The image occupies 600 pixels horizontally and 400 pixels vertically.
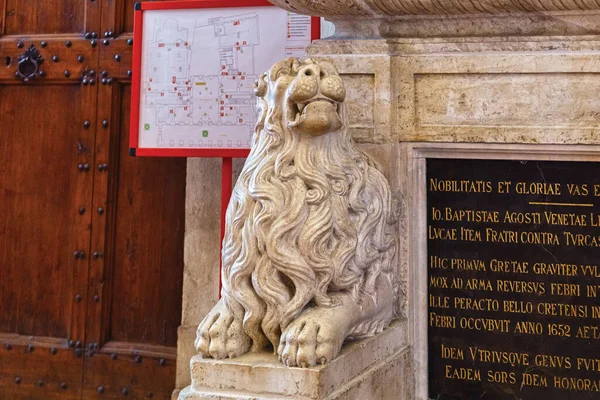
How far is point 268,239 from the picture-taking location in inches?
75.1

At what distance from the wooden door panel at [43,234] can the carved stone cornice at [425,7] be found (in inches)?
57.2

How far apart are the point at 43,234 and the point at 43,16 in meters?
1.01

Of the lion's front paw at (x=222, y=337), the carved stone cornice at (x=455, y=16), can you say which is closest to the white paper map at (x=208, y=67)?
the carved stone cornice at (x=455, y=16)

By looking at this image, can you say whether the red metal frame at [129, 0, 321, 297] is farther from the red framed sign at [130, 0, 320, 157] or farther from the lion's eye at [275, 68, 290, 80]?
the lion's eye at [275, 68, 290, 80]

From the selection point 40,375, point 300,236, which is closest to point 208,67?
point 300,236

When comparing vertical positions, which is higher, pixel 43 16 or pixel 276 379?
pixel 43 16

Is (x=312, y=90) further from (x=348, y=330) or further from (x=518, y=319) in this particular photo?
(x=518, y=319)

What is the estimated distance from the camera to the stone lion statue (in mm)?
1893

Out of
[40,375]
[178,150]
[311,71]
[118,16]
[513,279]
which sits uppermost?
[118,16]

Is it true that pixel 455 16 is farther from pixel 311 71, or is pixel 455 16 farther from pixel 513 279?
pixel 513 279

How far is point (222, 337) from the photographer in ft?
6.14

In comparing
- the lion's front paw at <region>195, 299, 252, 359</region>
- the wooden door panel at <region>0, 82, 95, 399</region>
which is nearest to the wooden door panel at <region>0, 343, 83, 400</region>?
the wooden door panel at <region>0, 82, 95, 399</region>

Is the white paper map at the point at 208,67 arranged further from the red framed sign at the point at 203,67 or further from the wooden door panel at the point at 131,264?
the wooden door panel at the point at 131,264

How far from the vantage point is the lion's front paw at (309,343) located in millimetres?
1779
